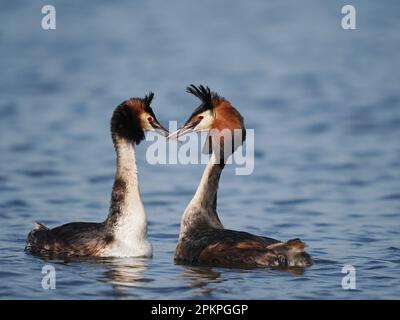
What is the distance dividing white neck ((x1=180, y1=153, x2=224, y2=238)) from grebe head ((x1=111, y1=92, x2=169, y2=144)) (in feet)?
2.44

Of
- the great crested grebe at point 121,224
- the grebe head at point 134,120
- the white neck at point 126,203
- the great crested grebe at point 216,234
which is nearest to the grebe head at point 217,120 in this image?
the great crested grebe at point 216,234

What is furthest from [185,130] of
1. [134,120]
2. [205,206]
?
[205,206]

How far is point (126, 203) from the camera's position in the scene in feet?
46.1

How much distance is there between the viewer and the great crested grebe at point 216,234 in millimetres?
12945

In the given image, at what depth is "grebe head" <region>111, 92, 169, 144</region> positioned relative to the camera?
558 inches

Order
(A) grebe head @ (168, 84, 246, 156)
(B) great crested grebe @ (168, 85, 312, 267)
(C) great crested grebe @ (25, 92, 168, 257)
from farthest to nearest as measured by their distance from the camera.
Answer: (A) grebe head @ (168, 84, 246, 156)
(C) great crested grebe @ (25, 92, 168, 257)
(B) great crested grebe @ (168, 85, 312, 267)

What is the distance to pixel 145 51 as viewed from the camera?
36.7m

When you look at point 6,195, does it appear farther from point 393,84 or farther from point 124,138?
point 393,84

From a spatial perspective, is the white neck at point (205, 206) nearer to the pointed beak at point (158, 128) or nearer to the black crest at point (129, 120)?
the pointed beak at point (158, 128)

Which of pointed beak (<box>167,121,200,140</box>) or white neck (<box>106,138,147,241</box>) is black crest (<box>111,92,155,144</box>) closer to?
white neck (<box>106,138,147,241</box>)

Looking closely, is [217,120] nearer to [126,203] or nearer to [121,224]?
[126,203]

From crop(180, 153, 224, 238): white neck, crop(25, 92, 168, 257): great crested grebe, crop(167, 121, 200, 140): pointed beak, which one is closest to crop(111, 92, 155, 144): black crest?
crop(25, 92, 168, 257): great crested grebe

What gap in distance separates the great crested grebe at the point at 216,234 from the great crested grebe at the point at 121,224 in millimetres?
464
